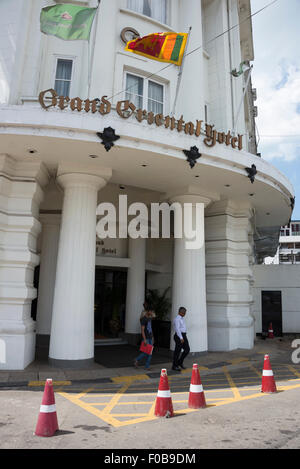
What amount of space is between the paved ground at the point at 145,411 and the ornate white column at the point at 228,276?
3.40 metres

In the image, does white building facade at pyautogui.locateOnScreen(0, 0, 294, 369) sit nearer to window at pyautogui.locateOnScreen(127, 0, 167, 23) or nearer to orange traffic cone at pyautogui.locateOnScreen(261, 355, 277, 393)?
window at pyautogui.locateOnScreen(127, 0, 167, 23)

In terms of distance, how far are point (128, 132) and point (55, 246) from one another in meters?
7.04

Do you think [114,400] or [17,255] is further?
[17,255]

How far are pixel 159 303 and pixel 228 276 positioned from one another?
12.5 feet

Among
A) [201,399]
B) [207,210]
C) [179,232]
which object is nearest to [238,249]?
[207,210]

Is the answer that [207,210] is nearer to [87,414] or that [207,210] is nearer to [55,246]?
[55,246]

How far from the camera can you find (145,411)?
20.1ft

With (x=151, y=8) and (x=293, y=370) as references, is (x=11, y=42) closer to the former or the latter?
(x=151, y=8)

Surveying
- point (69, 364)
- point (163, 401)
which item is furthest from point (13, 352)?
point (163, 401)

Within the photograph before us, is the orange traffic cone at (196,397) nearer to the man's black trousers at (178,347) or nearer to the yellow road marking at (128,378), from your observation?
the yellow road marking at (128,378)

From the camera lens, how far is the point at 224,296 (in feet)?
45.1

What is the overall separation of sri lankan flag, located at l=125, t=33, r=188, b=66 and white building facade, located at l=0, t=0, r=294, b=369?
4.52 ft

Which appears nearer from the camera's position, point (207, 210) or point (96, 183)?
point (96, 183)

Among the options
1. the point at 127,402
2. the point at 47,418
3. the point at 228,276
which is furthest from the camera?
the point at 228,276
